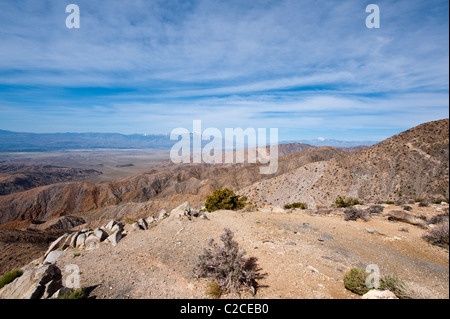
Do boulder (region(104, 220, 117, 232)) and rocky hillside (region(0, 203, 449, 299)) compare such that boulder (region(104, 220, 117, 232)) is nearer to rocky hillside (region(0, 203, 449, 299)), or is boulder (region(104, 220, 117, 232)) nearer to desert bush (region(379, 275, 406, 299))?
rocky hillside (region(0, 203, 449, 299))

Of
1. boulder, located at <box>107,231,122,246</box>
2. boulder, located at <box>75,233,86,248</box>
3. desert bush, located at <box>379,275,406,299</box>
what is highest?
desert bush, located at <box>379,275,406,299</box>

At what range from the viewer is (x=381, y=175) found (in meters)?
31.8

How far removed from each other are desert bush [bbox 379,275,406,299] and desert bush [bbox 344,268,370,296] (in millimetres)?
443

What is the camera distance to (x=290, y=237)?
9.30 metres

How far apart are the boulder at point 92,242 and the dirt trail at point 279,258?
46 cm

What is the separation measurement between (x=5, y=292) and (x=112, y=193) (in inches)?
3190

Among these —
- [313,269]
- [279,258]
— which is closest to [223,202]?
[279,258]

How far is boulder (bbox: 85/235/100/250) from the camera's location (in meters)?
9.95

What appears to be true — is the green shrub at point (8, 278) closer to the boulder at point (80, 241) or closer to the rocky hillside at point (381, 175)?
the boulder at point (80, 241)

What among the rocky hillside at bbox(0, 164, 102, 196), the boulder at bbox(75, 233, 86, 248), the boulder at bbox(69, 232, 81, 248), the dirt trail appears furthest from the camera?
the rocky hillside at bbox(0, 164, 102, 196)

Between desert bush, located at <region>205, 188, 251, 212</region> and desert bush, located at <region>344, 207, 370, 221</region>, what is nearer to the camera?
desert bush, located at <region>344, 207, 370, 221</region>

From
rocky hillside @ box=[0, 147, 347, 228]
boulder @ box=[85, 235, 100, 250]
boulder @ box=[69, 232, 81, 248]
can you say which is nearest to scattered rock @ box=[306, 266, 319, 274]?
boulder @ box=[85, 235, 100, 250]
